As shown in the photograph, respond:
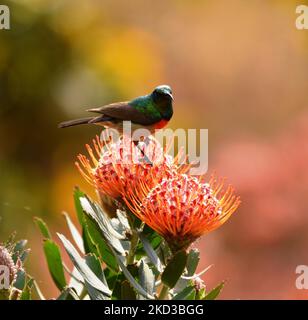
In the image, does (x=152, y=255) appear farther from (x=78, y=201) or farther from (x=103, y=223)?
(x=78, y=201)

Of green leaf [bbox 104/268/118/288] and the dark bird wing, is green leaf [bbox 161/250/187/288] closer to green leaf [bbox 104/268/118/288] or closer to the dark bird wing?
green leaf [bbox 104/268/118/288]

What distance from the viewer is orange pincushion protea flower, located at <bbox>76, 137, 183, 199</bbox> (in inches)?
75.7

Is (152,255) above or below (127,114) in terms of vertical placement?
below

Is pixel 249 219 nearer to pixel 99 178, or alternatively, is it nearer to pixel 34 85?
pixel 34 85

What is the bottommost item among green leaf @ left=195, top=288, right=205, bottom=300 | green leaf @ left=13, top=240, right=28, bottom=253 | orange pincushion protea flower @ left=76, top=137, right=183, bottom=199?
green leaf @ left=195, top=288, right=205, bottom=300

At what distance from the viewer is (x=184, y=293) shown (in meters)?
1.74

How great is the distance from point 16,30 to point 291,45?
7.00 m

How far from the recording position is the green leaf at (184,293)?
1736mm

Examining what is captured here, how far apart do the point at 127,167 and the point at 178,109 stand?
716 centimetres

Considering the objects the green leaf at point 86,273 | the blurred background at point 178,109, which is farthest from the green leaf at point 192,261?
the blurred background at point 178,109

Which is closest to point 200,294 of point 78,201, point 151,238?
point 151,238

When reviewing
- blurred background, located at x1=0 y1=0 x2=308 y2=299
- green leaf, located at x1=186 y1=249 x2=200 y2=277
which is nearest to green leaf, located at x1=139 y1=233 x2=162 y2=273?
green leaf, located at x1=186 y1=249 x2=200 y2=277

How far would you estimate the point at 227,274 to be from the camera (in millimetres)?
8203

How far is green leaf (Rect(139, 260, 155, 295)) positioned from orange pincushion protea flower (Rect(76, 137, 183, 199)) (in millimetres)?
234
